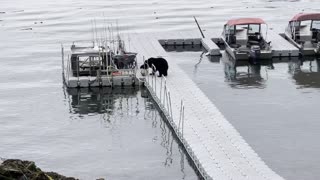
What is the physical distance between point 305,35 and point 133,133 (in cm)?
2344

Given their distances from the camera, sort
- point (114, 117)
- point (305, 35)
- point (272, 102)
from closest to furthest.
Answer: point (114, 117), point (272, 102), point (305, 35)

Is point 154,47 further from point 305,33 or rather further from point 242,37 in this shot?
point 305,33

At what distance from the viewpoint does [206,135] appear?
102 ft

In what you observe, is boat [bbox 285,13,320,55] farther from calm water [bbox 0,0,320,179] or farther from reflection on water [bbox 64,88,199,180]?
reflection on water [bbox 64,88,199,180]

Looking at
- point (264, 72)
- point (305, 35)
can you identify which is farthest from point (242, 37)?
point (264, 72)

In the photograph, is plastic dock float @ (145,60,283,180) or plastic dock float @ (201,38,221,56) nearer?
plastic dock float @ (145,60,283,180)

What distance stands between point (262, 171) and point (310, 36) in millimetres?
27563

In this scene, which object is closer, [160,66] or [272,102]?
[272,102]

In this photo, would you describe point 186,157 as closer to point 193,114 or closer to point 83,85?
point 193,114

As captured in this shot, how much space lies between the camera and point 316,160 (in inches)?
1136

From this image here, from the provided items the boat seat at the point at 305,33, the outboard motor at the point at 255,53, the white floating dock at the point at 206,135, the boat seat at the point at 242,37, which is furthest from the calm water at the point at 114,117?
the boat seat at the point at 305,33

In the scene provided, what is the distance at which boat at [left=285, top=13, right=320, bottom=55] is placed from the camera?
50.2m

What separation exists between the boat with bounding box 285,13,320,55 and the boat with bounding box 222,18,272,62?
2.36 metres

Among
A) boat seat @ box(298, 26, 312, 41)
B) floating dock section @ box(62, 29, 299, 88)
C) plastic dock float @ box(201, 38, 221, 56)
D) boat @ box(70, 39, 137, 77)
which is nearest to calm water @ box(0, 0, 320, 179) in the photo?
plastic dock float @ box(201, 38, 221, 56)
